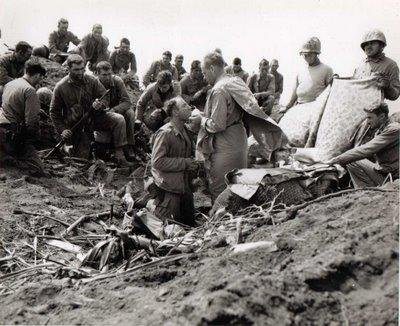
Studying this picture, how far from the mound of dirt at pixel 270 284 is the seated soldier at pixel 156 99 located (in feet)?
16.1

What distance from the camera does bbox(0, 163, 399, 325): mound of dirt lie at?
2441 mm

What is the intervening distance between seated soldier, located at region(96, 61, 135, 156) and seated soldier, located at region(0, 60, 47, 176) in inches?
62.1

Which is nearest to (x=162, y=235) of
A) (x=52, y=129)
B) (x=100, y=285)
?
(x=100, y=285)

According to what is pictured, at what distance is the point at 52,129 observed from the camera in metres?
9.09

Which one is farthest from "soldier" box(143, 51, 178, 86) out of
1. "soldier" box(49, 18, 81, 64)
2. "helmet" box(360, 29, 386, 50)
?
"helmet" box(360, 29, 386, 50)

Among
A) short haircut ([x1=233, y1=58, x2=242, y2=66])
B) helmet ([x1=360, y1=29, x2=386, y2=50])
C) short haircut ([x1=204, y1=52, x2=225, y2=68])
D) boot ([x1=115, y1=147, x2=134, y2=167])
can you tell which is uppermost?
helmet ([x1=360, y1=29, x2=386, y2=50])

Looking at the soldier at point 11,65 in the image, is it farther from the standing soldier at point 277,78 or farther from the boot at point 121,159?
the standing soldier at point 277,78

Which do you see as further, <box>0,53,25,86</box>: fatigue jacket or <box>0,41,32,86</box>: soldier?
<box>0,53,25,86</box>: fatigue jacket

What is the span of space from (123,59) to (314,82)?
7.69 meters

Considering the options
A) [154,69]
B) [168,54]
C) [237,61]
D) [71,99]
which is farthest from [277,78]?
[71,99]

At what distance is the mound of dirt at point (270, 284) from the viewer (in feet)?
8.01

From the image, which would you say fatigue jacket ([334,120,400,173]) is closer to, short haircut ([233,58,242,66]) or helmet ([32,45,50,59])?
helmet ([32,45,50,59])

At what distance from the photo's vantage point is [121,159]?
8.48 metres

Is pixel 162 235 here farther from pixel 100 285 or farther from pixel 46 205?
pixel 46 205
